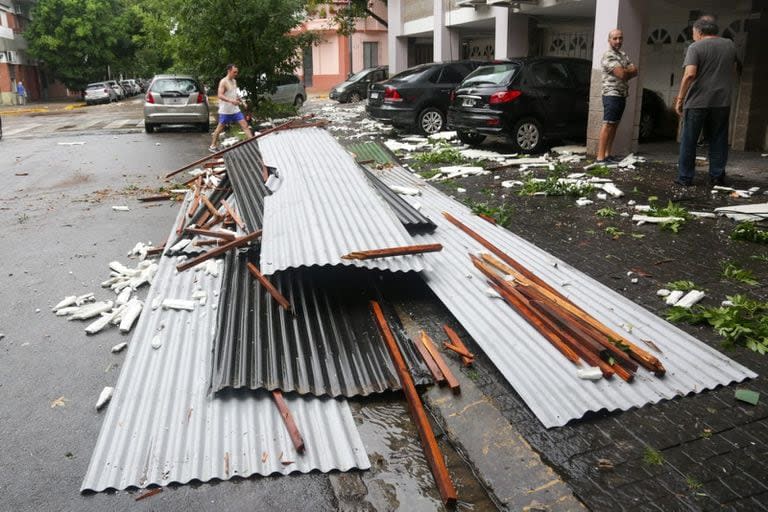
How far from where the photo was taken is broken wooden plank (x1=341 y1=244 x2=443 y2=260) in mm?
4605

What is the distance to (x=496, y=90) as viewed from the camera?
38.7 feet

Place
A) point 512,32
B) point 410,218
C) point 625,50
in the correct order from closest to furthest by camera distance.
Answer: point 410,218
point 625,50
point 512,32

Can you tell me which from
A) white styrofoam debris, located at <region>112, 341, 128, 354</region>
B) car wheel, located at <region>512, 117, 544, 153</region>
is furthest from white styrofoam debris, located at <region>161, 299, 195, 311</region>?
car wheel, located at <region>512, 117, 544, 153</region>

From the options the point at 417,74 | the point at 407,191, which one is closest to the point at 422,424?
the point at 407,191

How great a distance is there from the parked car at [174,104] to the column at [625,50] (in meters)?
12.1

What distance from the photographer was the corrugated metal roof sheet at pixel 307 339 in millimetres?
3719

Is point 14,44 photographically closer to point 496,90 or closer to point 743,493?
point 496,90

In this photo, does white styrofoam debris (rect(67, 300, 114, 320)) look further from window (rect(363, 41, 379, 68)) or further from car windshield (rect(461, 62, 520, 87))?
window (rect(363, 41, 379, 68))

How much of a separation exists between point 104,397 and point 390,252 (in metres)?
2.15

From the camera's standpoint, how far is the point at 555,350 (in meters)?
3.84

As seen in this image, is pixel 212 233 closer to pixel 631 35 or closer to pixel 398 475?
pixel 398 475

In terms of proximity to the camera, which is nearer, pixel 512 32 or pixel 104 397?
pixel 104 397

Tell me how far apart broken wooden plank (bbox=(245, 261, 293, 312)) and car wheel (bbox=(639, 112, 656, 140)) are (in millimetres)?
11377

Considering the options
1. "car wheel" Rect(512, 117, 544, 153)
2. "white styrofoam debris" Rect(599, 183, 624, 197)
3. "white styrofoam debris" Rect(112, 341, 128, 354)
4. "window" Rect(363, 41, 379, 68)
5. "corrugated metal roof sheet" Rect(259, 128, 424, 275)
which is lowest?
"white styrofoam debris" Rect(112, 341, 128, 354)
